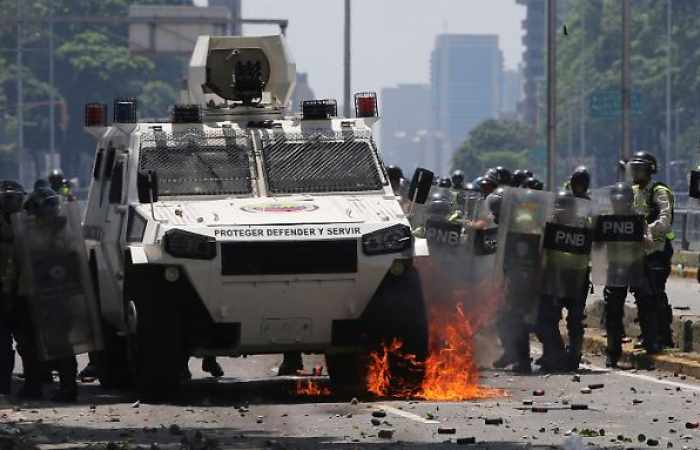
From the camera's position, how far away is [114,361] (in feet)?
59.5

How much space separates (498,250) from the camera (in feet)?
62.6

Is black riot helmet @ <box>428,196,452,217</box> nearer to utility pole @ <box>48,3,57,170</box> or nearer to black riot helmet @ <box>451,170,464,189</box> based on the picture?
black riot helmet @ <box>451,170,464,189</box>

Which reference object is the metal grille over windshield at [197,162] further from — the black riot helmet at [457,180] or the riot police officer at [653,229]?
the black riot helmet at [457,180]

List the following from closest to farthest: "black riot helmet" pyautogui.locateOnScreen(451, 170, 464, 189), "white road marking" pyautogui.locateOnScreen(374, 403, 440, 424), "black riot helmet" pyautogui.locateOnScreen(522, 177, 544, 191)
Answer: "white road marking" pyautogui.locateOnScreen(374, 403, 440, 424)
"black riot helmet" pyautogui.locateOnScreen(522, 177, 544, 191)
"black riot helmet" pyautogui.locateOnScreen(451, 170, 464, 189)

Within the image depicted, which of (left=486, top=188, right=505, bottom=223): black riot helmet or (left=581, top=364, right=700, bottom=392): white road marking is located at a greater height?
(left=486, top=188, right=505, bottom=223): black riot helmet

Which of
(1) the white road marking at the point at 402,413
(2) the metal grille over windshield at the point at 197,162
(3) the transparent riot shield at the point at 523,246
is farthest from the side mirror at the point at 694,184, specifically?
(2) the metal grille over windshield at the point at 197,162

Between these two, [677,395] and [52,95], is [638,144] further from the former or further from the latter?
[677,395]

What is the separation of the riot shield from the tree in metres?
169

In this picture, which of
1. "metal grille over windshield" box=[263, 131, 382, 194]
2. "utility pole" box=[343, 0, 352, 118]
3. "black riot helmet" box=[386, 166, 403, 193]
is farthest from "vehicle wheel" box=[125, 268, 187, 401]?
"utility pole" box=[343, 0, 352, 118]

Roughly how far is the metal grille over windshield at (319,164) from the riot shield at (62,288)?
162 cm

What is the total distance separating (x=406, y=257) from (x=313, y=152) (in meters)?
1.76

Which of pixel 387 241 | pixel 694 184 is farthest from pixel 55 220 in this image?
pixel 694 184

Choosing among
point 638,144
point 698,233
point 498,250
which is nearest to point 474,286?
point 498,250

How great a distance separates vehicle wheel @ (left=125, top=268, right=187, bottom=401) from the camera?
1598 cm
